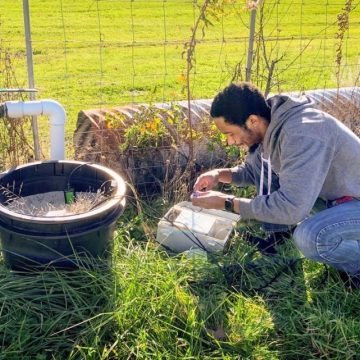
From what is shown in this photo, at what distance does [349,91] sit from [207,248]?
2447mm

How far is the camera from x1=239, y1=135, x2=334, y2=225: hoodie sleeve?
2.74 m

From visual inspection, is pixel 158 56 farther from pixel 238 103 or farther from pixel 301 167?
pixel 301 167

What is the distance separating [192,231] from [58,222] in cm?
106

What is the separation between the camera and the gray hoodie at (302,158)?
2.75m

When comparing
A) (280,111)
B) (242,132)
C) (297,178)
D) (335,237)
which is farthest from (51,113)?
(335,237)

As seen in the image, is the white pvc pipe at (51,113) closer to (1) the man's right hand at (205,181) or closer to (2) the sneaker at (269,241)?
(1) the man's right hand at (205,181)

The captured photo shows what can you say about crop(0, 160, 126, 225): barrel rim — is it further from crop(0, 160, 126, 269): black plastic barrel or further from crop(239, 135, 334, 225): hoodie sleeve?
crop(239, 135, 334, 225): hoodie sleeve

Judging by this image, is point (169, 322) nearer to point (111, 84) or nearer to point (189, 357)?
point (189, 357)

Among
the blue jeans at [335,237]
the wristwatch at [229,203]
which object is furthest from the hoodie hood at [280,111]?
the blue jeans at [335,237]

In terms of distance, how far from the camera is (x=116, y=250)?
3.20 metres

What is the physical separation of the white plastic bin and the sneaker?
17 cm

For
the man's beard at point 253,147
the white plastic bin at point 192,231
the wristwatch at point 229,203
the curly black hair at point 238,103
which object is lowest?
the white plastic bin at point 192,231

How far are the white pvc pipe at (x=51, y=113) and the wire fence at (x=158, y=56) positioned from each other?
674 mm

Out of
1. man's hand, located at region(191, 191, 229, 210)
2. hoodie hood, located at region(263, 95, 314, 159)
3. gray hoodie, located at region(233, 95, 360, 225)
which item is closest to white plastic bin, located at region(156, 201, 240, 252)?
man's hand, located at region(191, 191, 229, 210)
